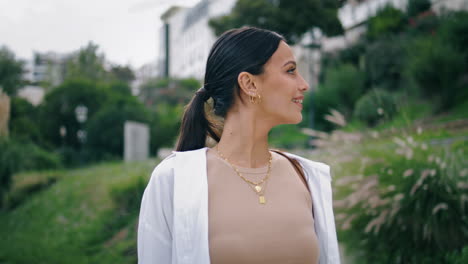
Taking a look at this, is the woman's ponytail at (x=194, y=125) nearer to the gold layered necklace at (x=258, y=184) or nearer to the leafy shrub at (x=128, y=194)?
the gold layered necklace at (x=258, y=184)

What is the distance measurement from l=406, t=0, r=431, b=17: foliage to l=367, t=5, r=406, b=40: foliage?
1.30ft

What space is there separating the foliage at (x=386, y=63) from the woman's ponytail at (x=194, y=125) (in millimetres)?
20699

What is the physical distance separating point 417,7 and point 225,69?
2483cm

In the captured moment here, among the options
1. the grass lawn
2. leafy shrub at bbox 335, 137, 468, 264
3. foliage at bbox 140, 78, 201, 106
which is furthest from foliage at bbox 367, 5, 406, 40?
leafy shrub at bbox 335, 137, 468, 264

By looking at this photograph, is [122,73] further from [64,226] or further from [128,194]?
[128,194]

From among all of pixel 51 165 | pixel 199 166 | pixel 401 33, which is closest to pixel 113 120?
pixel 51 165

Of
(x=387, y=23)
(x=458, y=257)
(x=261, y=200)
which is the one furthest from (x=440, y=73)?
(x=261, y=200)

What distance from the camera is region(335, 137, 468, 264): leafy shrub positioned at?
4.85 m

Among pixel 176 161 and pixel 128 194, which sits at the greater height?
pixel 176 161

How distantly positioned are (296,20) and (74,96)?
15425 millimetres

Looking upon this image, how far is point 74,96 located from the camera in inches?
1032

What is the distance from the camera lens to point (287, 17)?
14781 mm

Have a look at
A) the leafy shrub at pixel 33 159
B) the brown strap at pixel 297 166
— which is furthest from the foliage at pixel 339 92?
the brown strap at pixel 297 166

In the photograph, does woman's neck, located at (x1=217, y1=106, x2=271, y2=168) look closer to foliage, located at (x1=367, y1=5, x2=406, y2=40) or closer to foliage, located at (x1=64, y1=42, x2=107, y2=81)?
foliage, located at (x1=367, y1=5, x2=406, y2=40)
